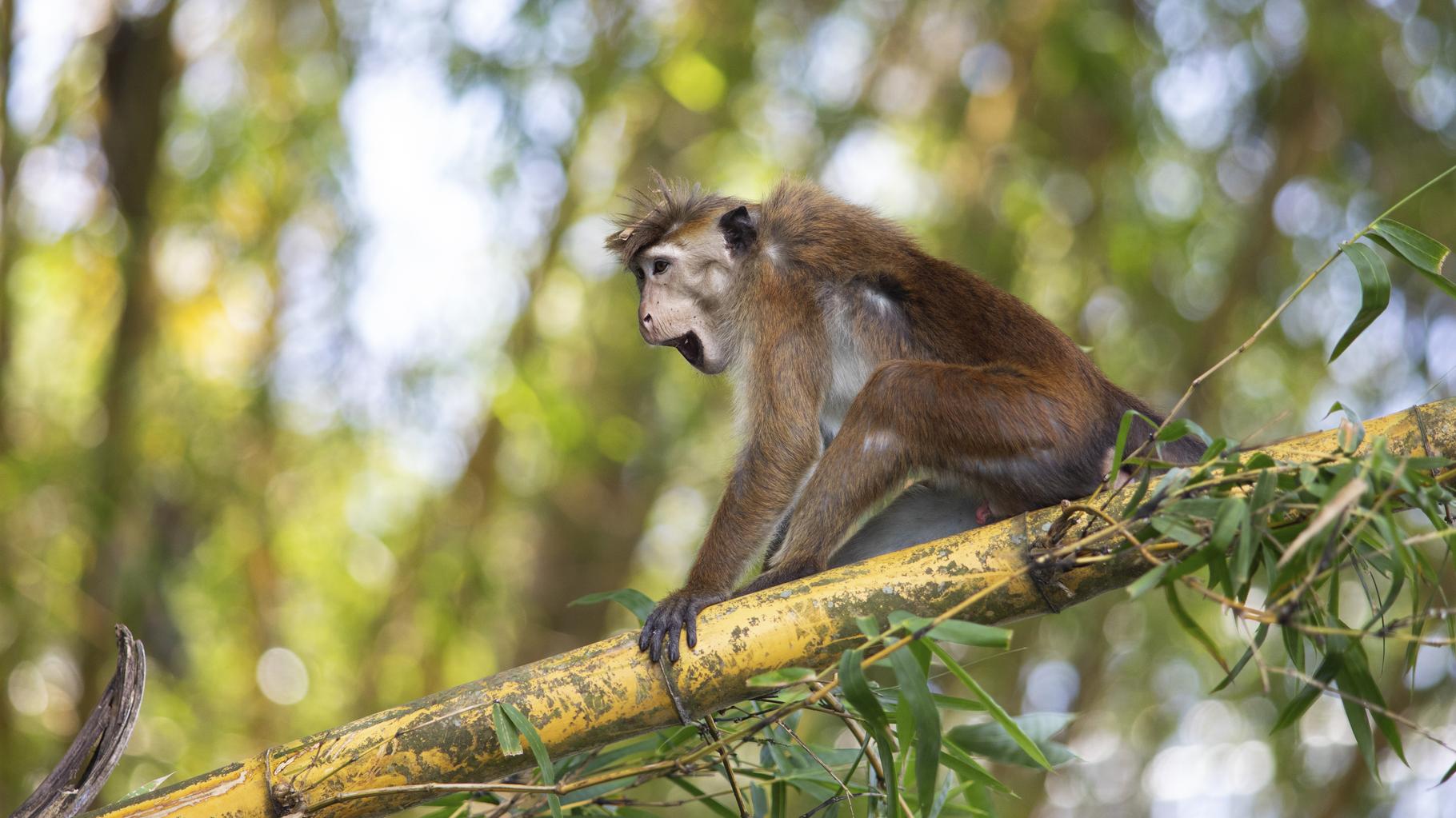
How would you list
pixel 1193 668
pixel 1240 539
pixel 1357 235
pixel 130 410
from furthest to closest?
pixel 1193 668 < pixel 130 410 < pixel 1357 235 < pixel 1240 539

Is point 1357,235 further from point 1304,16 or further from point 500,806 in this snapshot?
point 1304,16

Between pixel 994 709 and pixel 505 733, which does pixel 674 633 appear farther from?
pixel 994 709

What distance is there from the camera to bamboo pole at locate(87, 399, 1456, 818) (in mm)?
2727

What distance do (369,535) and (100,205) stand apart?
12.0ft

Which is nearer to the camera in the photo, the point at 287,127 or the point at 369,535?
the point at 287,127

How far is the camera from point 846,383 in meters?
4.39

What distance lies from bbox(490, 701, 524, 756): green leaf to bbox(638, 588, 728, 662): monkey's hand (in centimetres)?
39

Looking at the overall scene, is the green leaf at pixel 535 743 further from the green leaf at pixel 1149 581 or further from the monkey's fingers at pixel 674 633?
the green leaf at pixel 1149 581

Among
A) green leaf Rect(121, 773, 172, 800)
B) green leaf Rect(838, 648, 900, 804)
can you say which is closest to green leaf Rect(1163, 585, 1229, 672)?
green leaf Rect(838, 648, 900, 804)

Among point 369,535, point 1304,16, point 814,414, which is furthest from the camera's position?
point 369,535

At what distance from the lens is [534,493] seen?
9.27 m

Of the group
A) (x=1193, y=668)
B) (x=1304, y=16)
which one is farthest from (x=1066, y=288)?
(x=1193, y=668)

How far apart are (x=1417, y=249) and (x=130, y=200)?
24.3 ft

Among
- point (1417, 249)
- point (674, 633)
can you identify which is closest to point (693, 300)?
point (674, 633)
